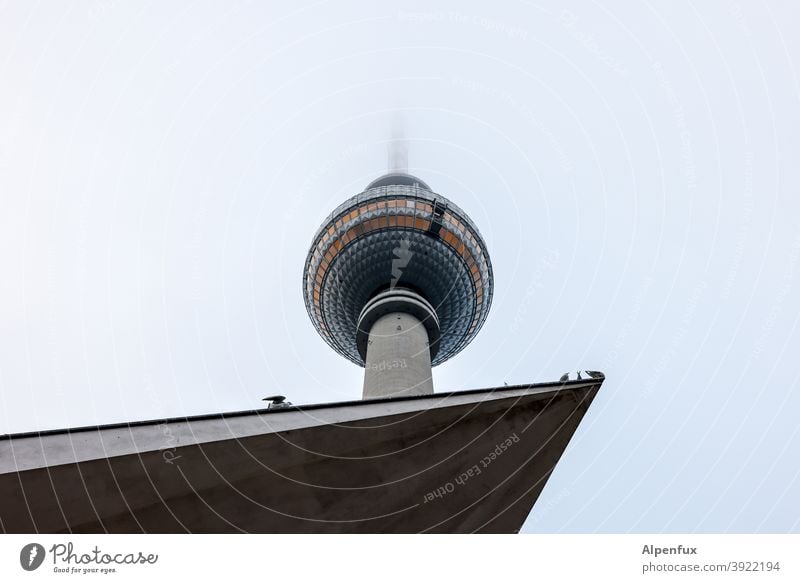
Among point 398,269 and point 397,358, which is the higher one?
point 398,269

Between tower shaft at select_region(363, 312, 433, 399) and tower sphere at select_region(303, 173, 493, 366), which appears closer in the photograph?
tower shaft at select_region(363, 312, 433, 399)

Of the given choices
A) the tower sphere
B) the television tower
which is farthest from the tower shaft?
the tower sphere

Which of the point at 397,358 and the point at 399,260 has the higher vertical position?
the point at 399,260

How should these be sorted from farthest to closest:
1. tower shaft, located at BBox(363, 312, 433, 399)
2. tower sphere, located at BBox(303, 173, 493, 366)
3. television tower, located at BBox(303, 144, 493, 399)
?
tower sphere, located at BBox(303, 173, 493, 366) < television tower, located at BBox(303, 144, 493, 399) < tower shaft, located at BBox(363, 312, 433, 399)

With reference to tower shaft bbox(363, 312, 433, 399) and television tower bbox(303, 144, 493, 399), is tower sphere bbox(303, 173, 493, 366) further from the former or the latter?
tower shaft bbox(363, 312, 433, 399)

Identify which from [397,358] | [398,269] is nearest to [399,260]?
[398,269]

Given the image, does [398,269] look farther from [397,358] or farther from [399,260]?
[397,358]

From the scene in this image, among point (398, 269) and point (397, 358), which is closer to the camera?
point (397, 358)

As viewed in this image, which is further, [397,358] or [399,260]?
[399,260]

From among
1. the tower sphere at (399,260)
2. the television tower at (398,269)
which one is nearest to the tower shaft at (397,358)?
the television tower at (398,269)
